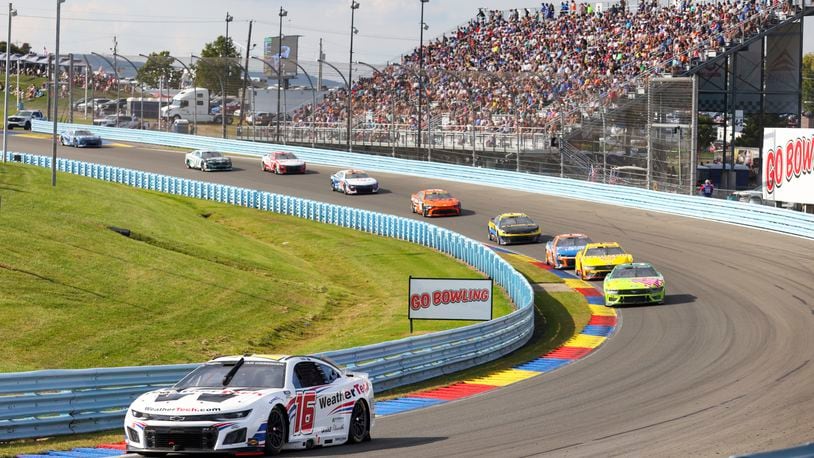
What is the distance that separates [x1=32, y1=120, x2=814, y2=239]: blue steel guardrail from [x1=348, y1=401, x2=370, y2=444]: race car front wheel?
3028 centimetres

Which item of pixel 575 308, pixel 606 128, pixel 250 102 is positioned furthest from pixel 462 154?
pixel 575 308

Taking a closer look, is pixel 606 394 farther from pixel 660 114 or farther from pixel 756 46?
pixel 756 46

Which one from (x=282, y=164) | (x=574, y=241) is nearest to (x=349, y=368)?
(x=574, y=241)

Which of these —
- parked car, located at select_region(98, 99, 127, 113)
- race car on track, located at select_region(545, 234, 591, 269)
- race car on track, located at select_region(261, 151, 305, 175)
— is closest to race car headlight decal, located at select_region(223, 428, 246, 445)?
race car on track, located at select_region(545, 234, 591, 269)

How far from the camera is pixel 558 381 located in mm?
21062

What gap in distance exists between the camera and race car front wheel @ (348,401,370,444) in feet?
47.3

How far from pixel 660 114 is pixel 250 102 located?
2974 centimetres

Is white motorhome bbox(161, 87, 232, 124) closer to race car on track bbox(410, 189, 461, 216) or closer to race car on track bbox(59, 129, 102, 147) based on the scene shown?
race car on track bbox(59, 129, 102, 147)

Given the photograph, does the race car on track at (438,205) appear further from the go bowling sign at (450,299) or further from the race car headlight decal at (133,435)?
the race car headlight decal at (133,435)

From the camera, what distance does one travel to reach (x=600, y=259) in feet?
119

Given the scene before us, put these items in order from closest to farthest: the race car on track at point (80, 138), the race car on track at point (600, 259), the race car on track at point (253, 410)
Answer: the race car on track at point (253, 410) < the race car on track at point (600, 259) < the race car on track at point (80, 138)

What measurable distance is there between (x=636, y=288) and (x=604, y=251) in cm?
504

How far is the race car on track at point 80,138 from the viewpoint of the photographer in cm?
7306

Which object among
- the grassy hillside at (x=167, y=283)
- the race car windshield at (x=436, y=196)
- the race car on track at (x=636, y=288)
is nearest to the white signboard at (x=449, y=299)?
the grassy hillside at (x=167, y=283)
